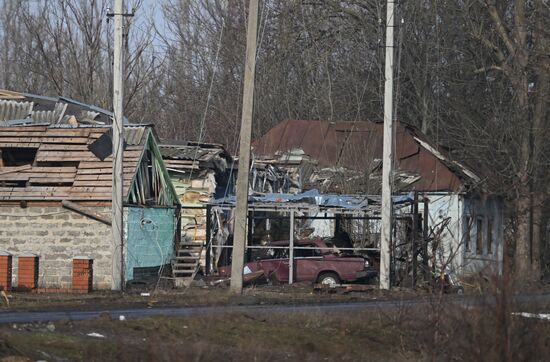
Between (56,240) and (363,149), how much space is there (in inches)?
595

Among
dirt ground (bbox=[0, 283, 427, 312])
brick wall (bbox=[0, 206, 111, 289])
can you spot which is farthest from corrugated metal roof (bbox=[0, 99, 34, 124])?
dirt ground (bbox=[0, 283, 427, 312])

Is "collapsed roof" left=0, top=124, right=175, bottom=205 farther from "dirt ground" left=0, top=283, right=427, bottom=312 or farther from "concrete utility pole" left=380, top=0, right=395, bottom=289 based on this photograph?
"concrete utility pole" left=380, top=0, right=395, bottom=289

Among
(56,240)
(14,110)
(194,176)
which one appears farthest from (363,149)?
(56,240)

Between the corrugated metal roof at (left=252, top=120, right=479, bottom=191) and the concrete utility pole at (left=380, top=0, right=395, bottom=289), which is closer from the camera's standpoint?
the concrete utility pole at (left=380, top=0, right=395, bottom=289)

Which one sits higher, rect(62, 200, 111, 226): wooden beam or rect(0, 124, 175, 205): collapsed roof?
rect(0, 124, 175, 205): collapsed roof

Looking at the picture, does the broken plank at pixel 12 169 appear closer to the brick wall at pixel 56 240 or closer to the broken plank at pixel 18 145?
the broken plank at pixel 18 145

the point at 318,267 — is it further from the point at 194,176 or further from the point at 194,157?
the point at 194,176

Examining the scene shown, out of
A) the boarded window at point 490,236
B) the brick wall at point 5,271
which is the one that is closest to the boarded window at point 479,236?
the boarded window at point 490,236

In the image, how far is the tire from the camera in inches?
1243

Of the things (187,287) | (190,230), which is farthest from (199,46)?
(187,287)

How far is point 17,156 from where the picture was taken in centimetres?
3175

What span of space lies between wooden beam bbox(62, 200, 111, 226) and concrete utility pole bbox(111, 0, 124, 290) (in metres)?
2.23

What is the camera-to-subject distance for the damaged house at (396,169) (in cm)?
3984

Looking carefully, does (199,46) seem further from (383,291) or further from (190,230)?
(383,291)
